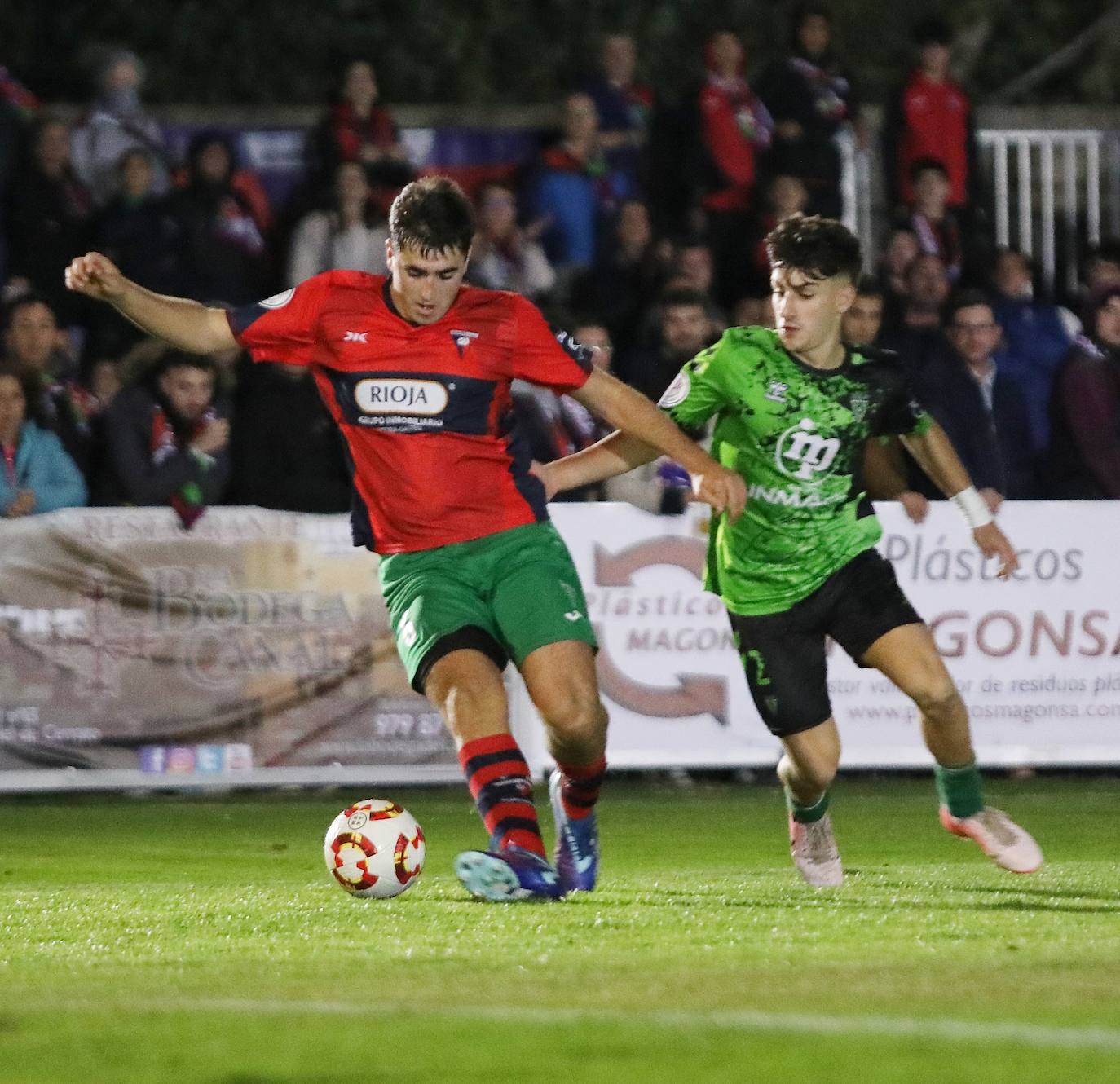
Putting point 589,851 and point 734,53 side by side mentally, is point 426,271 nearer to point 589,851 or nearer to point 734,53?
point 589,851

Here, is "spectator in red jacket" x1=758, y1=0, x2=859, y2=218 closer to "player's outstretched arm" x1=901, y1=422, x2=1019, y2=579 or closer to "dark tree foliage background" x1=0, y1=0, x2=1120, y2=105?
"dark tree foliage background" x1=0, y1=0, x2=1120, y2=105

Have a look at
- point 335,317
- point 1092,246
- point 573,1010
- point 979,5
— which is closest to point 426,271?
point 335,317

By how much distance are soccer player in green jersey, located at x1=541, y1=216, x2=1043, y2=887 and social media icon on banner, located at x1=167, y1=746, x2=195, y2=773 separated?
4.31 meters

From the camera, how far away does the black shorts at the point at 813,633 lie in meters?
8.11

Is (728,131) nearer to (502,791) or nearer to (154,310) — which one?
(154,310)

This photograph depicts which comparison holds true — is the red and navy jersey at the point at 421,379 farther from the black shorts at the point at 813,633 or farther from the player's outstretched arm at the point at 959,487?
the player's outstretched arm at the point at 959,487

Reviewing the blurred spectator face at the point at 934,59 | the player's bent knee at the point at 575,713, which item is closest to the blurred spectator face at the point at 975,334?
the blurred spectator face at the point at 934,59

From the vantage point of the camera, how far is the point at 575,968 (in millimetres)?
6164

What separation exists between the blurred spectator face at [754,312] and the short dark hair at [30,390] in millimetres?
3944

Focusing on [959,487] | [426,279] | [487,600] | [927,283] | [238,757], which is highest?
[927,283]

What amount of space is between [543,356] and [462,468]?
440 millimetres

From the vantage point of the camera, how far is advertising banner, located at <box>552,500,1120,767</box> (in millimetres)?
12023

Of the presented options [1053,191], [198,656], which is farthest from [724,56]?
[198,656]

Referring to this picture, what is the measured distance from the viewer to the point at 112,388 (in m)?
13.0
